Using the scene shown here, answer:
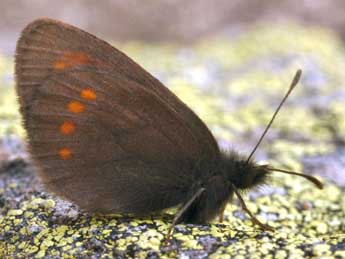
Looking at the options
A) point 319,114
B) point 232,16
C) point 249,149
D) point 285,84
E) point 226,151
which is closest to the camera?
point 226,151

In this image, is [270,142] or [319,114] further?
[319,114]

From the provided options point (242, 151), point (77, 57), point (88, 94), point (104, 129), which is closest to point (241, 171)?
point (104, 129)

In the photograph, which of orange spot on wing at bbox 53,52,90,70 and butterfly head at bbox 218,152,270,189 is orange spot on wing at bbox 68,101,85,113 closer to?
orange spot on wing at bbox 53,52,90,70

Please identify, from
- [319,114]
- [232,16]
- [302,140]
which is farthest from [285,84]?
[232,16]

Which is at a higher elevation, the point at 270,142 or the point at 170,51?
the point at 170,51

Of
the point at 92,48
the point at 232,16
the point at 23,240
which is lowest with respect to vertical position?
the point at 23,240

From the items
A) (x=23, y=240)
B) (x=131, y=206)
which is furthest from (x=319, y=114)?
(x=23, y=240)

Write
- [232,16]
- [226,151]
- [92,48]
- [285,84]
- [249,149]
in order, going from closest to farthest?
[92,48] < [226,151] < [249,149] < [285,84] < [232,16]

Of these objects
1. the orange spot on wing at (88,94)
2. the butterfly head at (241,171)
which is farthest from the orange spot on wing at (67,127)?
the butterfly head at (241,171)

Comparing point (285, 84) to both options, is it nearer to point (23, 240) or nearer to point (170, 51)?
point (170, 51)
